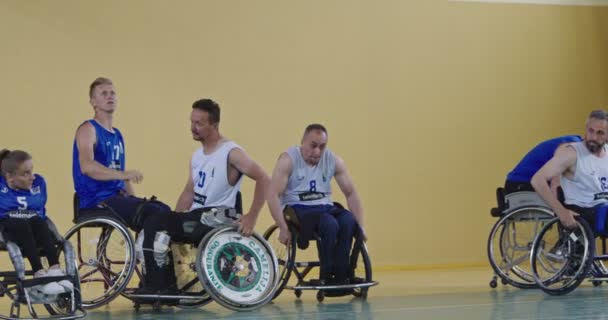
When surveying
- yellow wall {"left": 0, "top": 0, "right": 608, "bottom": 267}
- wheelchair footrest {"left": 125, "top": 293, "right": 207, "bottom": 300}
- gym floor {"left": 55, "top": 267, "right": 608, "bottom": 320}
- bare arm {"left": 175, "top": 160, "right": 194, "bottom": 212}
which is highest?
yellow wall {"left": 0, "top": 0, "right": 608, "bottom": 267}

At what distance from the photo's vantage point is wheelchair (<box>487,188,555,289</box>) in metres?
5.64

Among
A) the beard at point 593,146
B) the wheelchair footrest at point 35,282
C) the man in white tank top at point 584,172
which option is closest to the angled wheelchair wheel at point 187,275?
the wheelchair footrest at point 35,282

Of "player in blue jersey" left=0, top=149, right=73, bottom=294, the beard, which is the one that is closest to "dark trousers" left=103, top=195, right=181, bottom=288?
"player in blue jersey" left=0, top=149, right=73, bottom=294

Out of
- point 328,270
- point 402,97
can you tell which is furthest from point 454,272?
point 328,270

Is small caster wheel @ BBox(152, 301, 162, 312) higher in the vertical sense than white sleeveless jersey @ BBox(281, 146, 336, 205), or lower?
lower

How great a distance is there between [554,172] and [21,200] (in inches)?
99.9

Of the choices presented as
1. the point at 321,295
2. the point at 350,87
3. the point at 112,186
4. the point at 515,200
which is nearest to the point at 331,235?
the point at 321,295

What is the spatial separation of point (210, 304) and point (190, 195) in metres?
0.56

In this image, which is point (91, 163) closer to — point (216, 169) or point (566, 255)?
point (216, 169)

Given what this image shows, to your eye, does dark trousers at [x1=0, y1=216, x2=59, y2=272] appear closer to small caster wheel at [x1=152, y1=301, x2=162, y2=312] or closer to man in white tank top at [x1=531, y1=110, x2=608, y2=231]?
small caster wheel at [x1=152, y1=301, x2=162, y2=312]

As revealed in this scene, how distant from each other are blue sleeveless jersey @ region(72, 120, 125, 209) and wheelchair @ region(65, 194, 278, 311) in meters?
0.09

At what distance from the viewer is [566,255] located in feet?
17.1

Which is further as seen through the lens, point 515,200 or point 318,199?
point 515,200

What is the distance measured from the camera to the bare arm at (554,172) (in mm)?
5215
